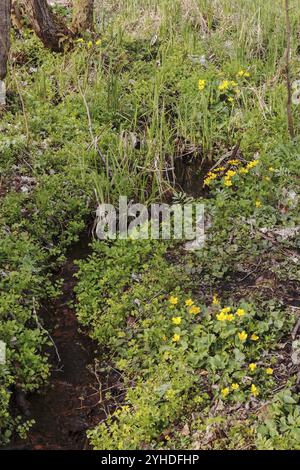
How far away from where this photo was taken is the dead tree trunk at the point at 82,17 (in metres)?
6.86

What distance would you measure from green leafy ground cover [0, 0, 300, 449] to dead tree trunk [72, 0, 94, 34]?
0.26m

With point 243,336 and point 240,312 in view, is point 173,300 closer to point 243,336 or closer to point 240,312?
point 240,312

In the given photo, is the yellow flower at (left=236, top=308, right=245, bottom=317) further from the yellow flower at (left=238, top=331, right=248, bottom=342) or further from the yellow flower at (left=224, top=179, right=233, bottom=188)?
the yellow flower at (left=224, top=179, right=233, bottom=188)

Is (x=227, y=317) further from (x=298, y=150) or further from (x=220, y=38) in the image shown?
(x=220, y=38)

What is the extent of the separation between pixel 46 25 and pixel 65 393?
14.5 ft

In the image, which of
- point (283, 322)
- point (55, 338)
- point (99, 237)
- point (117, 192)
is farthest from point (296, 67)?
point (55, 338)

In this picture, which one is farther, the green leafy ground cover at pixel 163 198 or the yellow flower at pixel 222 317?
the yellow flower at pixel 222 317

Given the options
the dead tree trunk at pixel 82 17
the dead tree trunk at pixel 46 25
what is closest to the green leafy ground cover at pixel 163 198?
the dead tree trunk at pixel 46 25

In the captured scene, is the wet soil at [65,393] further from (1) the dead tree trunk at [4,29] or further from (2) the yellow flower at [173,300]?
(1) the dead tree trunk at [4,29]

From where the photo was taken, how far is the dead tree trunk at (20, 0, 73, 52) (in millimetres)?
6586

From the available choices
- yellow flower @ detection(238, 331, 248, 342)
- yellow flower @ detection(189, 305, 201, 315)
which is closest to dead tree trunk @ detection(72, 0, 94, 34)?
yellow flower @ detection(189, 305, 201, 315)

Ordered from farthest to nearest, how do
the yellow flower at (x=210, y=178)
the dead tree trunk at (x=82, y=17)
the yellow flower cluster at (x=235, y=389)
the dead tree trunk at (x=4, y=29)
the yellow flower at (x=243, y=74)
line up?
the dead tree trunk at (x=82, y=17) < the yellow flower at (x=243, y=74) < the dead tree trunk at (x=4, y=29) < the yellow flower at (x=210, y=178) < the yellow flower cluster at (x=235, y=389)

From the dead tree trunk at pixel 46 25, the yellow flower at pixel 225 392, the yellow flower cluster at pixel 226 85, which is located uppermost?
the dead tree trunk at pixel 46 25

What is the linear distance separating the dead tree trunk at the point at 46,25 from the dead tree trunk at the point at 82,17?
0.15 meters
